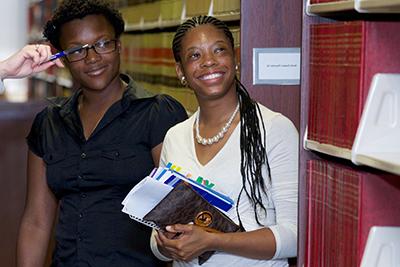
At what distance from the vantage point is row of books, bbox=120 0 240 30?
3.56 metres

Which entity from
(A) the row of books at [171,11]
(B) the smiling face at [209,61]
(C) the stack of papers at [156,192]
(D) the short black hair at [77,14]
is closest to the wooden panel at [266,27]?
(A) the row of books at [171,11]

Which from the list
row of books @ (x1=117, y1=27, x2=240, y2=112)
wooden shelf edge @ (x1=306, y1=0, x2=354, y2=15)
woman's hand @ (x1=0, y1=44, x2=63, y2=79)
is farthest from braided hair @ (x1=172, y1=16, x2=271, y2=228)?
row of books @ (x1=117, y1=27, x2=240, y2=112)

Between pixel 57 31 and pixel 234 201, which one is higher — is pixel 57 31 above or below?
above

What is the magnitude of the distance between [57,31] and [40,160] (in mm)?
429

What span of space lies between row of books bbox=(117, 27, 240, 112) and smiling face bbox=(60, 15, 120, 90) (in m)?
0.87

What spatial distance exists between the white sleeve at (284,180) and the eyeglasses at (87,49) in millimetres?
665

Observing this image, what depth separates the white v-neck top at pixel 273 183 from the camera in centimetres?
264

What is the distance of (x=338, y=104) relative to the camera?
8.04ft

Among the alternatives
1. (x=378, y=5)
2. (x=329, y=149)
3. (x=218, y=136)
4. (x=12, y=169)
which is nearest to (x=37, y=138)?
(x=218, y=136)

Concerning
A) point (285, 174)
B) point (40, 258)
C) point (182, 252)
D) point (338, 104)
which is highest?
point (338, 104)

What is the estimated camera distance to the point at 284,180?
8.71 ft

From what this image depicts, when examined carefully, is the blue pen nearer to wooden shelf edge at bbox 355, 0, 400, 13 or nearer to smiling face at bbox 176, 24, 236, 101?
smiling face at bbox 176, 24, 236, 101

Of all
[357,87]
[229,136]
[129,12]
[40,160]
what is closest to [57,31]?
[40,160]

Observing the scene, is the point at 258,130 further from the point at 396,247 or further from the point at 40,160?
the point at 40,160
